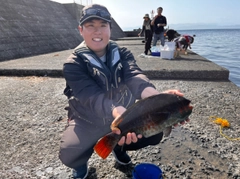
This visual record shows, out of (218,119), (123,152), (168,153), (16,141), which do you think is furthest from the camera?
(218,119)

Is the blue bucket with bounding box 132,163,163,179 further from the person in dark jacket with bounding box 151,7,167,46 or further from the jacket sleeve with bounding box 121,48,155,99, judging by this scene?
the person in dark jacket with bounding box 151,7,167,46

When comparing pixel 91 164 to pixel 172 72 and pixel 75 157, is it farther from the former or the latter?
→ pixel 172 72

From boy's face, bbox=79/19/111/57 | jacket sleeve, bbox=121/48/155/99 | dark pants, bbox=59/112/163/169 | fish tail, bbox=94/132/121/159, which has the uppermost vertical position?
boy's face, bbox=79/19/111/57

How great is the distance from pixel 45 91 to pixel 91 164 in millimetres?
3385

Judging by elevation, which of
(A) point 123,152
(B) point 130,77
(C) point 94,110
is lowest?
(A) point 123,152

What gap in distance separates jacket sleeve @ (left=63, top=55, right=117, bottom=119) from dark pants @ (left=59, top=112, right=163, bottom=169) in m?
0.24

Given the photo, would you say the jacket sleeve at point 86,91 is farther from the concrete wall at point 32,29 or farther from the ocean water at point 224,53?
the concrete wall at point 32,29

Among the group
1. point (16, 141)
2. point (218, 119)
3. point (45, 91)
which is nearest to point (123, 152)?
point (16, 141)

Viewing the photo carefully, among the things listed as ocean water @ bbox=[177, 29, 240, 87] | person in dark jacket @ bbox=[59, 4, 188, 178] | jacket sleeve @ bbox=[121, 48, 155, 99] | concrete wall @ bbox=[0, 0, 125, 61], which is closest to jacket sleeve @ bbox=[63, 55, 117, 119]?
person in dark jacket @ bbox=[59, 4, 188, 178]

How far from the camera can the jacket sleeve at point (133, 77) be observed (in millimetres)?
2576

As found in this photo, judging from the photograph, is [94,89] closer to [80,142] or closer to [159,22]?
[80,142]

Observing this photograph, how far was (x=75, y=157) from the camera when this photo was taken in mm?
2309

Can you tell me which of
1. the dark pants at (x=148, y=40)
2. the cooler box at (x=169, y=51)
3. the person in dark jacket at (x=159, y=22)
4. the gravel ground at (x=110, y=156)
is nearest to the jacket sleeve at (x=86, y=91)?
the gravel ground at (x=110, y=156)

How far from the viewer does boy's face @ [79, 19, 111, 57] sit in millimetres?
2576
